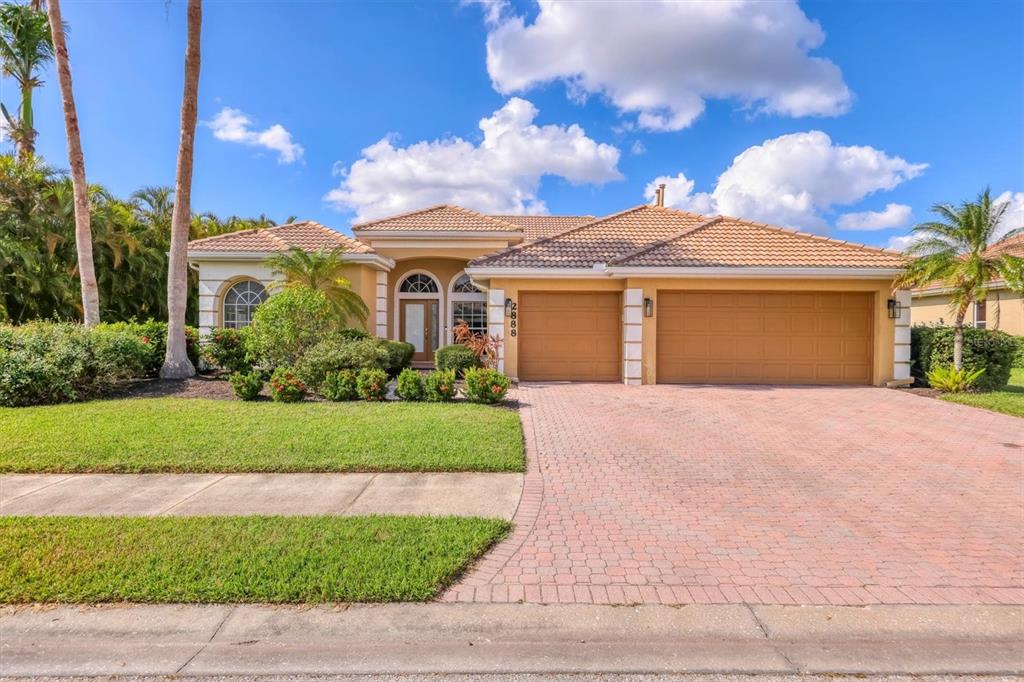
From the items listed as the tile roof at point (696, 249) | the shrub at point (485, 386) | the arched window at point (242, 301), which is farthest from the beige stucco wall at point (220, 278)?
the shrub at point (485, 386)

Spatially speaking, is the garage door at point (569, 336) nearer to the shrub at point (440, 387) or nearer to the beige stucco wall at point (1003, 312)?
the shrub at point (440, 387)

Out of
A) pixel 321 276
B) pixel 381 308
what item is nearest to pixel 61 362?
pixel 321 276

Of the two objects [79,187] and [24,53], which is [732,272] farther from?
[24,53]

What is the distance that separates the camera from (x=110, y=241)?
1864 centimetres

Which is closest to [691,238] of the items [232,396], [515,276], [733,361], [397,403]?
[733,361]

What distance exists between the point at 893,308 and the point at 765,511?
1096 centimetres

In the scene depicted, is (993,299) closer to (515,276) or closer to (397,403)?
(515,276)

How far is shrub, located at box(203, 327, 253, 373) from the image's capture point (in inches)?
519

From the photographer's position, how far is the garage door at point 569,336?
14.4 meters

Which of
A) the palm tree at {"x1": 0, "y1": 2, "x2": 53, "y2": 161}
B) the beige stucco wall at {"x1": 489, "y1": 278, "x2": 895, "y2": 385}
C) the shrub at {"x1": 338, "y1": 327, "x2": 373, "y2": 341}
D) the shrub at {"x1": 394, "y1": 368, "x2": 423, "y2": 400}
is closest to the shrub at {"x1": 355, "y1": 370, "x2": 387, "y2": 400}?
the shrub at {"x1": 394, "y1": 368, "x2": 423, "y2": 400}

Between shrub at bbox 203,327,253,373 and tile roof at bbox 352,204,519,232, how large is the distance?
17.8 feet

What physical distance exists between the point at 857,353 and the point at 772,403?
4507 millimetres

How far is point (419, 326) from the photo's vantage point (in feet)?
60.0

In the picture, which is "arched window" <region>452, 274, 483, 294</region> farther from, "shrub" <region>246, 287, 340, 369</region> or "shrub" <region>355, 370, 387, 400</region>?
"shrub" <region>355, 370, 387, 400</region>
